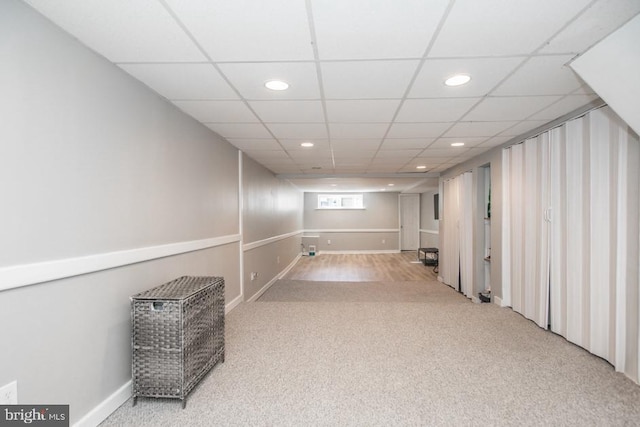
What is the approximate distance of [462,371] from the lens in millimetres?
2295

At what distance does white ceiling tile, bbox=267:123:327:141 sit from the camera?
125 inches

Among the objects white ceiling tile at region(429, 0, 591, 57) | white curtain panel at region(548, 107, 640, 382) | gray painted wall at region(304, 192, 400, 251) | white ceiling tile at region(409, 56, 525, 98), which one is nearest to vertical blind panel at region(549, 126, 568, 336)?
white curtain panel at region(548, 107, 640, 382)

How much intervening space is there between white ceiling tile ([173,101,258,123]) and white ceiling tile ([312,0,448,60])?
1112 mm

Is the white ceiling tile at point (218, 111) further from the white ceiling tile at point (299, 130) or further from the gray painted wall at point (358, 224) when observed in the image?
the gray painted wall at point (358, 224)

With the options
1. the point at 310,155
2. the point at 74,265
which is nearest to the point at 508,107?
the point at 310,155

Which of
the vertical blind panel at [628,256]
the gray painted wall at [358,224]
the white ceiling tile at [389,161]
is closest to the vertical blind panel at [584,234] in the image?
the vertical blind panel at [628,256]

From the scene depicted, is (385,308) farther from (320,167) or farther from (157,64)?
(157,64)

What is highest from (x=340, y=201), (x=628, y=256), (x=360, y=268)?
(x=340, y=201)

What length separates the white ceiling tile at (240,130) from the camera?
125 inches

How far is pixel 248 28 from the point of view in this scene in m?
1.56

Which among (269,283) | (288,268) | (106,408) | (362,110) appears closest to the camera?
(106,408)

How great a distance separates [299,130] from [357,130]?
630 millimetres

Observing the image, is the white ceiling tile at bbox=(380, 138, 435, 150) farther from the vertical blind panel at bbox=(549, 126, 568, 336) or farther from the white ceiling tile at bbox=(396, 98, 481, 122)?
the vertical blind panel at bbox=(549, 126, 568, 336)

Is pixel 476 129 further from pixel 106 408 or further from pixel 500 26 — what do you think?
pixel 106 408
